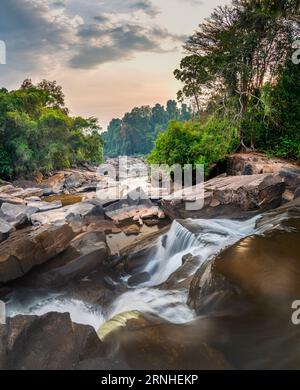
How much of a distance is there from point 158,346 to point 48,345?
118 cm

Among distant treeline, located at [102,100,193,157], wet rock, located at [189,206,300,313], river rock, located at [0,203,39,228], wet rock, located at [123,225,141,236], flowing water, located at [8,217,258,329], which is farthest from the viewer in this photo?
distant treeline, located at [102,100,193,157]

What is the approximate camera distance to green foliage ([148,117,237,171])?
14633mm

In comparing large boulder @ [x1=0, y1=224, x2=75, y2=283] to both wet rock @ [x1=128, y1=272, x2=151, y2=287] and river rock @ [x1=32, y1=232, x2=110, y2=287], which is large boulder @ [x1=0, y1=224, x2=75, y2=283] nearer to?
river rock @ [x1=32, y1=232, x2=110, y2=287]

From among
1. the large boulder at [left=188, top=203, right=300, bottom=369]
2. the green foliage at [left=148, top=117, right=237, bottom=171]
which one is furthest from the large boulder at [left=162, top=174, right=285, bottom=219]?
the green foliage at [left=148, top=117, right=237, bottom=171]

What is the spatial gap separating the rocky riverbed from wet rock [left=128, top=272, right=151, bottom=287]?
0.02 m

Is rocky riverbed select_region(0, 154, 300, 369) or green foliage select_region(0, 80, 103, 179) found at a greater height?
green foliage select_region(0, 80, 103, 179)

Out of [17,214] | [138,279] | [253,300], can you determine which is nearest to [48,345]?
[253,300]

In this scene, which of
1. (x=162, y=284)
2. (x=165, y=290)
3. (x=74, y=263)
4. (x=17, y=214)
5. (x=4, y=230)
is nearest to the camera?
(x=165, y=290)

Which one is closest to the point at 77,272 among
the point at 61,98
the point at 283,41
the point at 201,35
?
the point at 283,41

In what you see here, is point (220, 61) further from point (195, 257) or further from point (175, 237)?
point (195, 257)

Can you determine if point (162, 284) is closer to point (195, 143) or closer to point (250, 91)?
point (195, 143)

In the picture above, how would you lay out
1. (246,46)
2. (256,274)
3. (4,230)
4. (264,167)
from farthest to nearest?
(246,46) → (264,167) → (4,230) → (256,274)

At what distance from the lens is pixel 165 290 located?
218 inches

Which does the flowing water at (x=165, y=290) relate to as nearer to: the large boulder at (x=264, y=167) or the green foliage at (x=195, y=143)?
the large boulder at (x=264, y=167)
